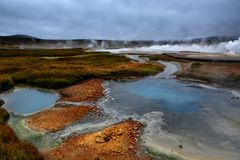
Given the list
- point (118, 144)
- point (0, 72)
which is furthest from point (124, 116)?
point (0, 72)

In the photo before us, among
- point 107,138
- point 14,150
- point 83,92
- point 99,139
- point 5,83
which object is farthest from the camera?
point 5,83

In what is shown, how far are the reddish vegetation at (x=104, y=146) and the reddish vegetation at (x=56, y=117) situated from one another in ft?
11.7

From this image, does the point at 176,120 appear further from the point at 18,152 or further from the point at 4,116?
the point at 18,152

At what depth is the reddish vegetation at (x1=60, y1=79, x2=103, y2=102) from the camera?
36469mm

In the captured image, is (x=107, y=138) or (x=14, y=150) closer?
(x=14, y=150)

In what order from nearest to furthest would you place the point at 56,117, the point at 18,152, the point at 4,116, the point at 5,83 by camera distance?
the point at 18,152, the point at 4,116, the point at 56,117, the point at 5,83

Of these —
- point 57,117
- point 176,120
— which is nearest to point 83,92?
point 57,117

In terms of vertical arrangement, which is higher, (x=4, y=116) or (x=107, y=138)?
(x=107, y=138)

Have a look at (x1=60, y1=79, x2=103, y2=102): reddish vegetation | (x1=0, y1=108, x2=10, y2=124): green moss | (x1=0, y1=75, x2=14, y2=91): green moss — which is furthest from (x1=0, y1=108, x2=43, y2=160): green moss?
(x1=0, y1=75, x2=14, y2=91): green moss

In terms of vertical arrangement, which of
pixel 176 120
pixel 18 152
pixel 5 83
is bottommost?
pixel 5 83

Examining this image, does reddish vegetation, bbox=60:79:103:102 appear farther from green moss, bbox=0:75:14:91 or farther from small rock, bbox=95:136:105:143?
small rock, bbox=95:136:105:143

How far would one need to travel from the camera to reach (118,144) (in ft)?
71.7

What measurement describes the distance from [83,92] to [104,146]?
58.2 ft

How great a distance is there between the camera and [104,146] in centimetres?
2172
